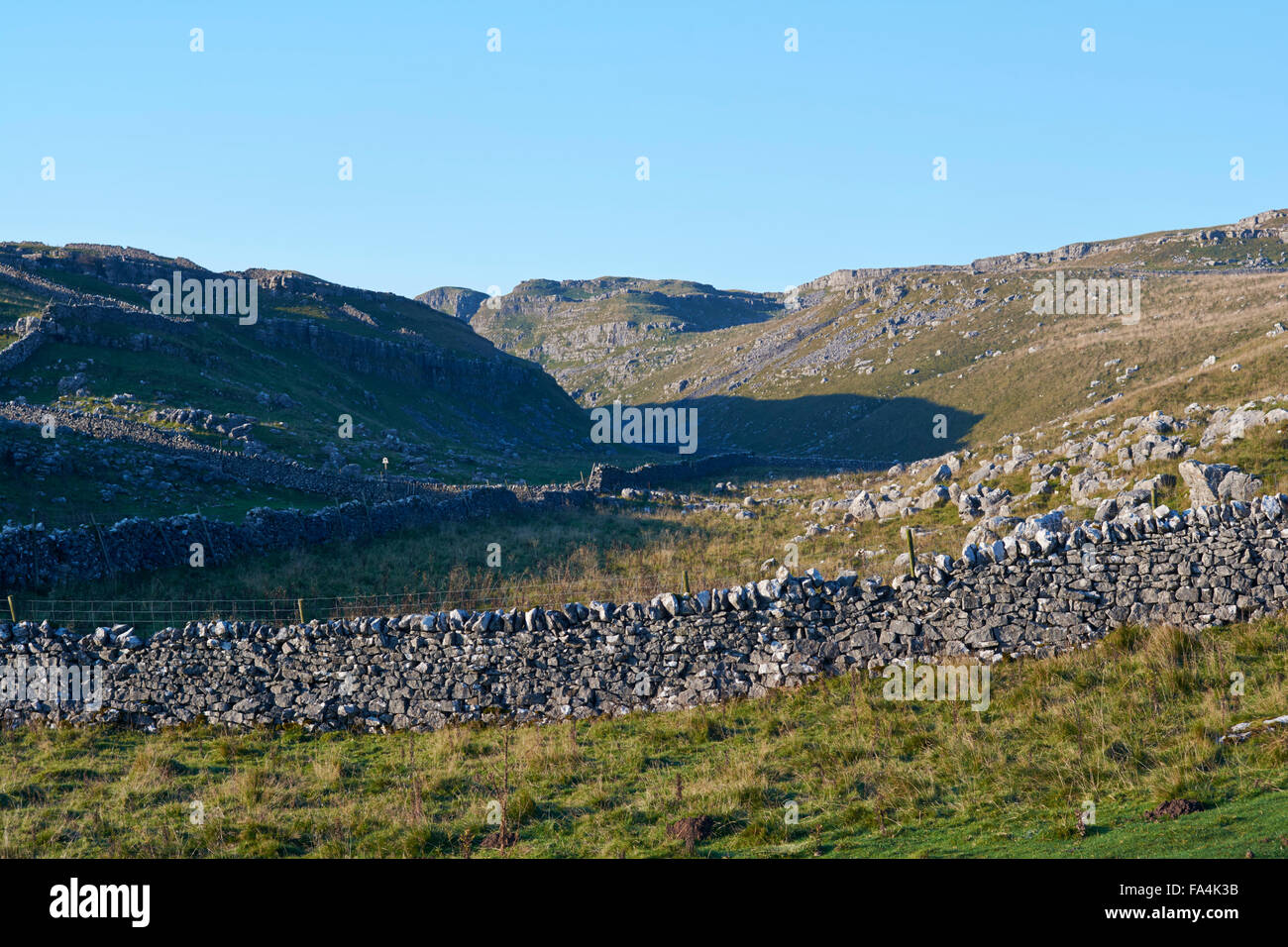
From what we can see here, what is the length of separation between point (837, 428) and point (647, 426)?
2857cm

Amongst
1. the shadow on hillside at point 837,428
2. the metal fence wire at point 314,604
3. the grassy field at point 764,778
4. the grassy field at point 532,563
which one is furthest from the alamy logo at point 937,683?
the shadow on hillside at point 837,428

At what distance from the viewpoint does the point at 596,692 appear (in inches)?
549

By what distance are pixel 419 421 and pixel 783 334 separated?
242ft

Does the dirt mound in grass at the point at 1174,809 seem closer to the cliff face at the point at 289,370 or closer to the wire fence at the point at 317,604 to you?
the wire fence at the point at 317,604

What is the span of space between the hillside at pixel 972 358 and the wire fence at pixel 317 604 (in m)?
25.6

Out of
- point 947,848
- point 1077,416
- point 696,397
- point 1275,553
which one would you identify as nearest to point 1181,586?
point 1275,553

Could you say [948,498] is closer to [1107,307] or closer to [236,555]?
[236,555]

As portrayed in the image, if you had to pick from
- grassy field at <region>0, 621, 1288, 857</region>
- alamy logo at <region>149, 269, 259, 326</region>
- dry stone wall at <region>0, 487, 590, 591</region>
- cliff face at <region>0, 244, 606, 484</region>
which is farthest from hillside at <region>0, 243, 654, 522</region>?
grassy field at <region>0, 621, 1288, 857</region>

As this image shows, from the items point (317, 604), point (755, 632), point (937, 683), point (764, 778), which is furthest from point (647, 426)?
point (764, 778)

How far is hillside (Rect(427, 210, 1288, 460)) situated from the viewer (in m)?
57.2

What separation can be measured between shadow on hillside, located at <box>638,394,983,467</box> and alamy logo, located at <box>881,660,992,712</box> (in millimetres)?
50604
